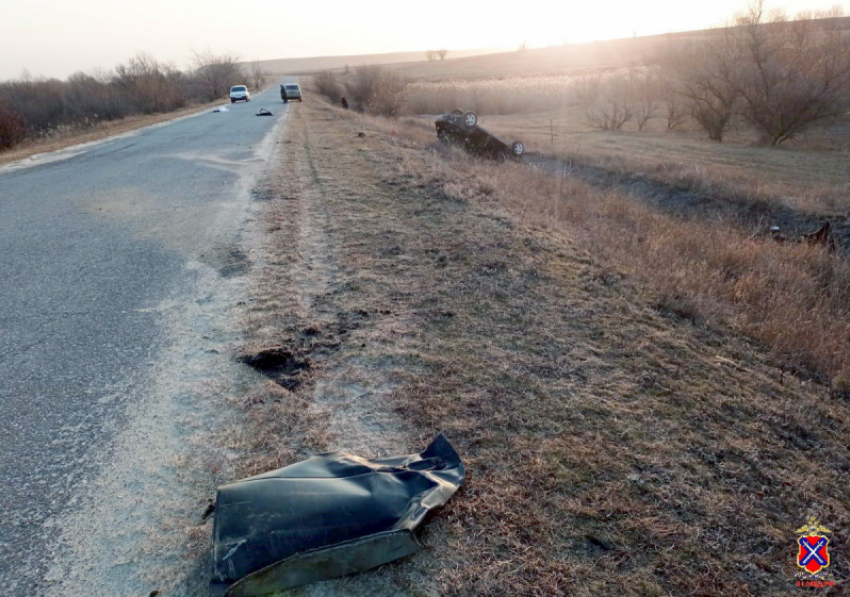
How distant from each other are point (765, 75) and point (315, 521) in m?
29.9

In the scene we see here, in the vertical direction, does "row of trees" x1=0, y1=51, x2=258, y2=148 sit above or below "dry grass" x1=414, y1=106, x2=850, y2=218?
above

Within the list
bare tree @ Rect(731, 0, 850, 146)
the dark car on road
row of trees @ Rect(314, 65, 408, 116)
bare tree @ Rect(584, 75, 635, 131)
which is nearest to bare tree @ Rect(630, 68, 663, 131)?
bare tree @ Rect(584, 75, 635, 131)

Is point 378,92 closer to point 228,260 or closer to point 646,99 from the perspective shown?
point 646,99

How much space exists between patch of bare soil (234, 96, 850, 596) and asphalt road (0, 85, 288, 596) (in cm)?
82

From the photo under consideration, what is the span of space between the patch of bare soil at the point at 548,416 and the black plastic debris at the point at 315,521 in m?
0.10

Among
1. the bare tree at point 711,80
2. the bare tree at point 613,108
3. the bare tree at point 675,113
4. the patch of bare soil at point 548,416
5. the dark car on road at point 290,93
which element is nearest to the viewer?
the patch of bare soil at point 548,416

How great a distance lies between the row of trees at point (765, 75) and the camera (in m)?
23.4

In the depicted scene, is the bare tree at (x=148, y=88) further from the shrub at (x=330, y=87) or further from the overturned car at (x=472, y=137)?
the overturned car at (x=472, y=137)

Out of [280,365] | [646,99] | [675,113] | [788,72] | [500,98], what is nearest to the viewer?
[280,365]

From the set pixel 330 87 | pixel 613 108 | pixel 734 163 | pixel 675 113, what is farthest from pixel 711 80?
pixel 330 87

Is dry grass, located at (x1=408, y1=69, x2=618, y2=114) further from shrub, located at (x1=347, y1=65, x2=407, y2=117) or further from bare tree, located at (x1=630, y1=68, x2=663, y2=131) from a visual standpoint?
bare tree, located at (x1=630, y1=68, x2=663, y2=131)

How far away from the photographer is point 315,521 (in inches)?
86.0

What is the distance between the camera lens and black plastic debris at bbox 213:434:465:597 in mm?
2055

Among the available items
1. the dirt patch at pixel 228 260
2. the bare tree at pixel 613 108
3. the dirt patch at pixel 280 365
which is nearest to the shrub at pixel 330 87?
the bare tree at pixel 613 108
